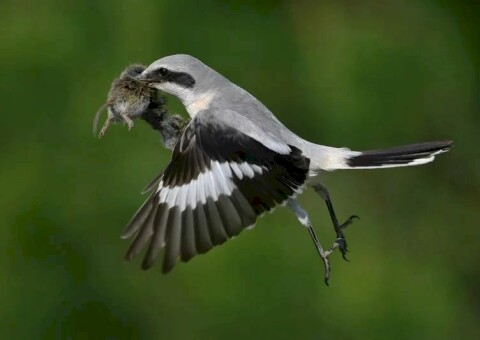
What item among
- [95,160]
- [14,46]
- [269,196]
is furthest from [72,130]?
[269,196]

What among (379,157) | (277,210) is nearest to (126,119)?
(379,157)

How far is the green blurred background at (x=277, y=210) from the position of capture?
13.0ft

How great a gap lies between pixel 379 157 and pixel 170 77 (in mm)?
547

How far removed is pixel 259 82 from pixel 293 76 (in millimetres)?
151

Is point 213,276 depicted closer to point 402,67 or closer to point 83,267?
point 83,267

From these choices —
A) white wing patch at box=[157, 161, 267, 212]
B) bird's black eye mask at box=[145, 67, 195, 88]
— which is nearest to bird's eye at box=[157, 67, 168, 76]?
bird's black eye mask at box=[145, 67, 195, 88]

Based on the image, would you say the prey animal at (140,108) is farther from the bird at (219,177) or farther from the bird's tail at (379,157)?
the bird's tail at (379,157)

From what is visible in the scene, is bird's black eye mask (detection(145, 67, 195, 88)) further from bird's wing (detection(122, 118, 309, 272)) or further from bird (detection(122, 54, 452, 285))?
bird's wing (detection(122, 118, 309, 272))

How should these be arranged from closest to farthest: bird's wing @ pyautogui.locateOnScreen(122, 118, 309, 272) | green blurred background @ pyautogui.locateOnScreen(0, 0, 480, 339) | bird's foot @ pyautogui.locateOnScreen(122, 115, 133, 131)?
bird's wing @ pyautogui.locateOnScreen(122, 118, 309, 272), bird's foot @ pyautogui.locateOnScreen(122, 115, 133, 131), green blurred background @ pyautogui.locateOnScreen(0, 0, 480, 339)

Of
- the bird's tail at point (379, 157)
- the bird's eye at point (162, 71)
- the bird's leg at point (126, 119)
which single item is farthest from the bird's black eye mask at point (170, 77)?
the bird's tail at point (379, 157)

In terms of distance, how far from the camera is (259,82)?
14.6 feet

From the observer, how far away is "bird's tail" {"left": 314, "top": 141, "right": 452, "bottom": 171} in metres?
2.90

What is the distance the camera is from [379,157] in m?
2.95

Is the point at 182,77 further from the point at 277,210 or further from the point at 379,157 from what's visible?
the point at 277,210
